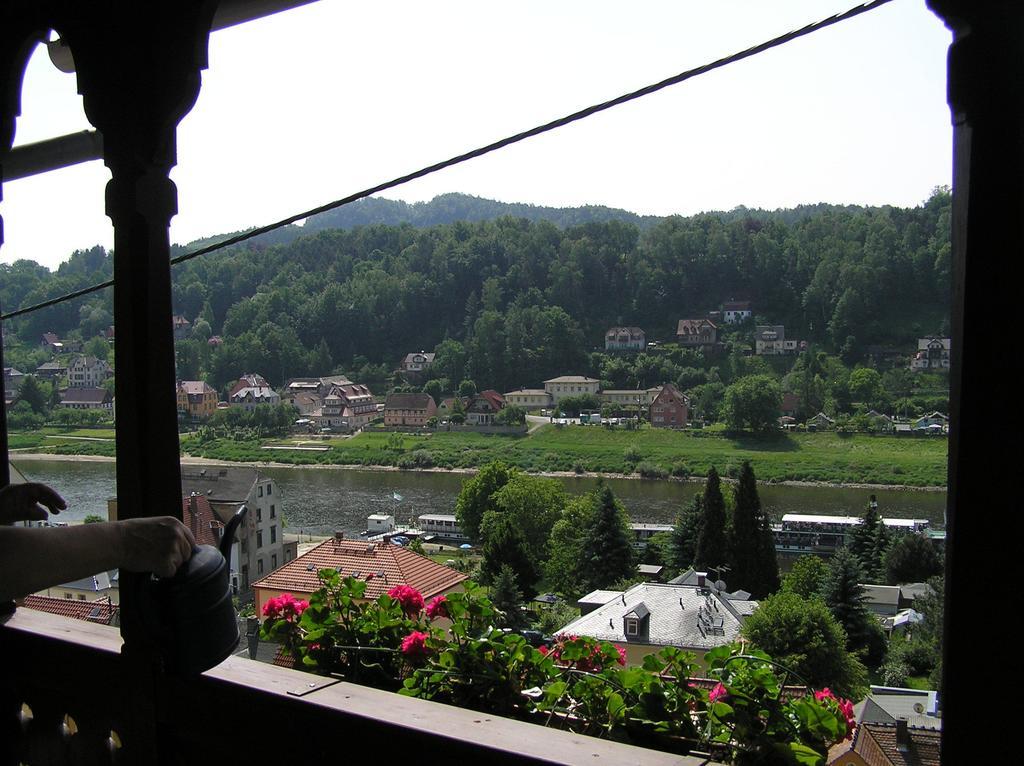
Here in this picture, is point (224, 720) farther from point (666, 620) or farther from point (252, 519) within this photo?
point (252, 519)

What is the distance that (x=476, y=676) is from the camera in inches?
57.8

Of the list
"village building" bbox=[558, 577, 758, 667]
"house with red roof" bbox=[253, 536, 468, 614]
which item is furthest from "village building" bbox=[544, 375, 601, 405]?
"house with red roof" bbox=[253, 536, 468, 614]

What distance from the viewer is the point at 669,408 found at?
1052 centimetres

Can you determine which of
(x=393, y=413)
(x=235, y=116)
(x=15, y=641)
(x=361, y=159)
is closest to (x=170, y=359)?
(x=15, y=641)

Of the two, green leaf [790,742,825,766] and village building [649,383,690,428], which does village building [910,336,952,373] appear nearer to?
green leaf [790,742,825,766]

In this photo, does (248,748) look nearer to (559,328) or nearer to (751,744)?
(751,744)

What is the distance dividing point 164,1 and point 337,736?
111 centimetres

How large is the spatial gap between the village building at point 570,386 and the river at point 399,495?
1252 mm

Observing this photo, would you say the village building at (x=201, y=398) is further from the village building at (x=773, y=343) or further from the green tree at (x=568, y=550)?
the village building at (x=773, y=343)

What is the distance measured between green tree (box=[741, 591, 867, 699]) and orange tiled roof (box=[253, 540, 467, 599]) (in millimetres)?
1146

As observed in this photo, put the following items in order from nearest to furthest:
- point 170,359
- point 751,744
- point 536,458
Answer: point 751,744 → point 170,359 → point 536,458

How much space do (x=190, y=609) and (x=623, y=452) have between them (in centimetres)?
1149

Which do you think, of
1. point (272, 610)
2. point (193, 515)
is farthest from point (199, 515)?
point (272, 610)

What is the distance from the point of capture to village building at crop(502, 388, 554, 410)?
11344 mm
